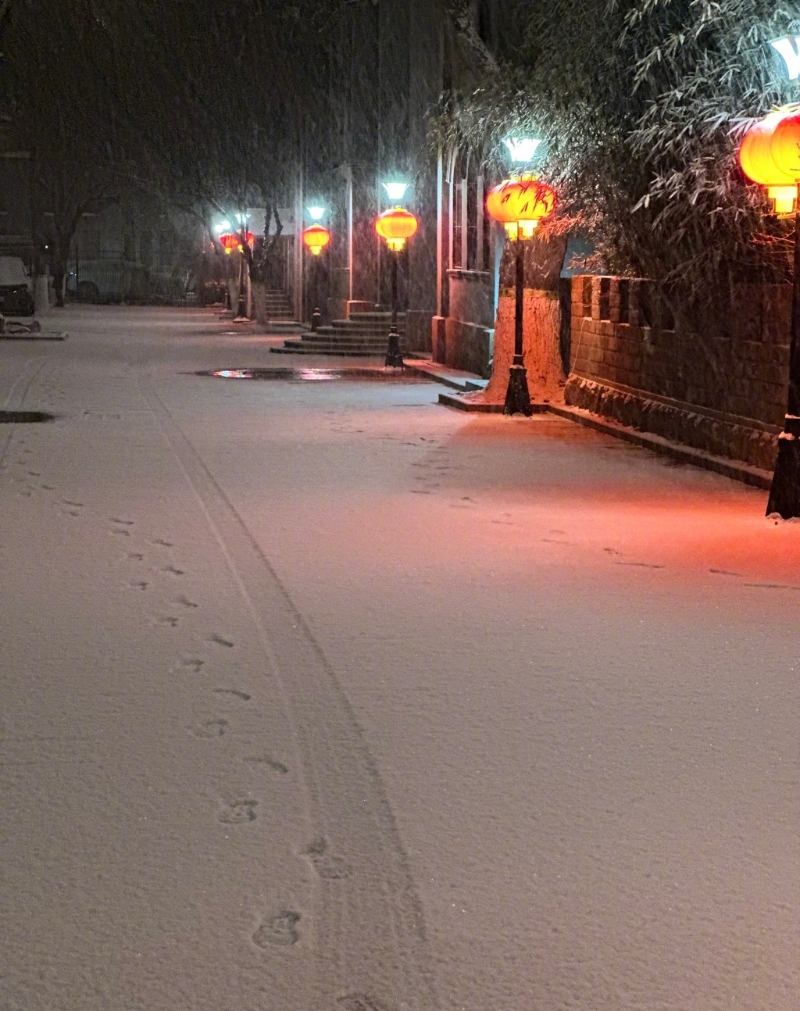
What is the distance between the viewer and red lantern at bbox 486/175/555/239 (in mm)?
18703

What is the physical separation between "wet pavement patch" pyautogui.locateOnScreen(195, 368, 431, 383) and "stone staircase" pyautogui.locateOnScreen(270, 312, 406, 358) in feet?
18.8

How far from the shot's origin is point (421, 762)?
5.64 meters

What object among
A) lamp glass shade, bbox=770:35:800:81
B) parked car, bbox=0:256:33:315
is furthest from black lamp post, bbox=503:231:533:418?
parked car, bbox=0:256:33:315

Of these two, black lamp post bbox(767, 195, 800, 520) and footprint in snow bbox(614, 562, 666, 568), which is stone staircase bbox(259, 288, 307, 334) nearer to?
black lamp post bbox(767, 195, 800, 520)

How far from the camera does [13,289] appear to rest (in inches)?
1941

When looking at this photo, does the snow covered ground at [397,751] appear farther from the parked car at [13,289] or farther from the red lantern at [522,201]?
the parked car at [13,289]

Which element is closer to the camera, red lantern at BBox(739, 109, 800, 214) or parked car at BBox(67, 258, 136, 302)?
red lantern at BBox(739, 109, 800, 214)

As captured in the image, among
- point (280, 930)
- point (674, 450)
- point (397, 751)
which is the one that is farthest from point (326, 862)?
point (674, 450)

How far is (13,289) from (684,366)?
119 ft

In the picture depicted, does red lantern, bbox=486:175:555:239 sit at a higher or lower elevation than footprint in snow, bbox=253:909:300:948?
higher

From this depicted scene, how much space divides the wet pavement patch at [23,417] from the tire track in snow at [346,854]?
11005 millimetres

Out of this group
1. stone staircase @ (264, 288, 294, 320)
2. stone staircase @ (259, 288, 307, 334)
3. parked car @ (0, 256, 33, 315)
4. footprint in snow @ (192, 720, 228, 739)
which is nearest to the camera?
footprint in snow @ (192, 720, 228, 739)

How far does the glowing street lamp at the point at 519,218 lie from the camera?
18.8 meters

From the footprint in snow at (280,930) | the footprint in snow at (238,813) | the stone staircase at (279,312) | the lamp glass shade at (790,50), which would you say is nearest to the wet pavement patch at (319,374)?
the lamp glass shade at (790,50)
